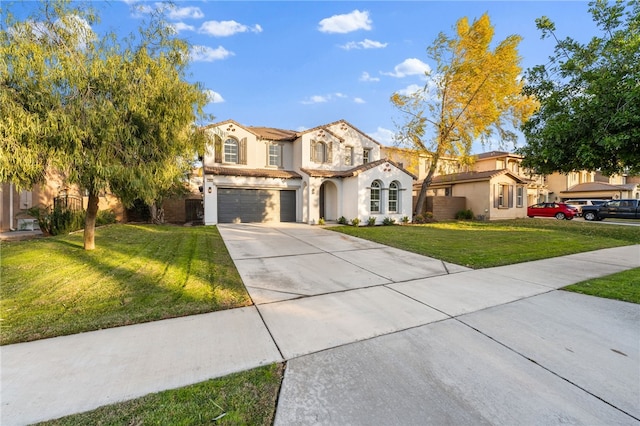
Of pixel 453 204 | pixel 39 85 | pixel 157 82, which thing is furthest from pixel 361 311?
pixel 453 204

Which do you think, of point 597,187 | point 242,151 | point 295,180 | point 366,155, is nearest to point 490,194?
point 366,155

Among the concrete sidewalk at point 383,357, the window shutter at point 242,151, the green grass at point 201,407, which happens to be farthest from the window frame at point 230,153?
the green grass at point 201,407

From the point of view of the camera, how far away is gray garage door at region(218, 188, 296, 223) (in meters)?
16.7

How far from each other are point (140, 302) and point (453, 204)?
2317 centimetres

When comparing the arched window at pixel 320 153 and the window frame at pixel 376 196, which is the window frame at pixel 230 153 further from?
the window frame at pixel 376 196

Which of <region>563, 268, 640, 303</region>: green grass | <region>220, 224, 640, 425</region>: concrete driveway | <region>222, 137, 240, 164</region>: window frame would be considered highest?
<region>222, 137, 240, 164</region>: window frame

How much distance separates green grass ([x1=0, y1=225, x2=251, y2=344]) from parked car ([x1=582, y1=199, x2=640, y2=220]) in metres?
29.0

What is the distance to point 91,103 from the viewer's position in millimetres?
5871

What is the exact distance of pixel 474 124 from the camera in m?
17.7

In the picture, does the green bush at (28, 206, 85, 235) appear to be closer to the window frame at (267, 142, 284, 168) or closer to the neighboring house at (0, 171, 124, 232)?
the neighboring house at (0, 171, 124, 232)

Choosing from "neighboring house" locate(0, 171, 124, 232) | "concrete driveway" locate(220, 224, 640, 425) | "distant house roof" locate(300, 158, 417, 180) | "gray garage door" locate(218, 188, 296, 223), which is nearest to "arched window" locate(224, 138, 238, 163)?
"gray garage door" locate(218, 188, 296, 223)

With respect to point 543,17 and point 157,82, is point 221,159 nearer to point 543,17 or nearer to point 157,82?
point 157,82

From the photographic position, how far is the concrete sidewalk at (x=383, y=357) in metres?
2.25

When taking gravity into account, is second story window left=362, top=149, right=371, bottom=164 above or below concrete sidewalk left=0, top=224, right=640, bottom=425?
above
